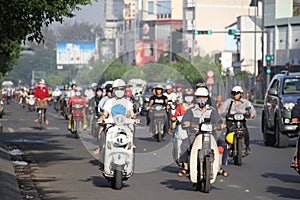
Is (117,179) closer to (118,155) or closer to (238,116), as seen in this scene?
(118,155)

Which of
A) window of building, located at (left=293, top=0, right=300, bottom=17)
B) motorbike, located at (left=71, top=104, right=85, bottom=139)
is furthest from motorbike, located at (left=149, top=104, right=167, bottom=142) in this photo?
window of building, located at (left=293, top=0, right=300, bottom=17)

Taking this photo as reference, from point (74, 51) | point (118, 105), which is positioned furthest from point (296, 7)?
point (118, 105)

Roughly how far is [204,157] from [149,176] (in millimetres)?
3303

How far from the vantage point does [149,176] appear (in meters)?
16.9

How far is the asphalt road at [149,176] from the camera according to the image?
13.9 m

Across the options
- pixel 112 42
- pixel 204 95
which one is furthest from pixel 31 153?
pixel 112 42

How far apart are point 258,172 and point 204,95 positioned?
11.9 feet

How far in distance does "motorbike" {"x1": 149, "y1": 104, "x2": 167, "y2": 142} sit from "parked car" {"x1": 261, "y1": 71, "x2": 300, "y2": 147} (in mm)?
3339

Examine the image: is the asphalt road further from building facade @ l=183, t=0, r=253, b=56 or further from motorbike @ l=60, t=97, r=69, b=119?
building facade @ l=183, t=0, r=253, b=56

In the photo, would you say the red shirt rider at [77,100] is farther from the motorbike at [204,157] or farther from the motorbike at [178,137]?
the motorbike at [204,157]

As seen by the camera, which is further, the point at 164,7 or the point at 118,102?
the point at 164,7

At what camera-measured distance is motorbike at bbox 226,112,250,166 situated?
1878cm

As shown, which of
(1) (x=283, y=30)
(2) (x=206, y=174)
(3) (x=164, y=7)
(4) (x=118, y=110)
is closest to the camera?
(2) (x=206, y=174)

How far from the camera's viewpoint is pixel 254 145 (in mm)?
25297
